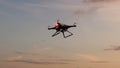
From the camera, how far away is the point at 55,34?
432 feet

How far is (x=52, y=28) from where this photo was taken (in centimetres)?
13288

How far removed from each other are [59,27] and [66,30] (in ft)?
17.8

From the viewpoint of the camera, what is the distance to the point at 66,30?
133125 mm

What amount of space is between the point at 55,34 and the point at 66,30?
7.54 metres

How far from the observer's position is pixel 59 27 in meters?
131

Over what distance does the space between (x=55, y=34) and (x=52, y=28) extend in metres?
4.41

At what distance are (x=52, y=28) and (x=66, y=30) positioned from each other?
29.5ft

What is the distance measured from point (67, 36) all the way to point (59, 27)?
7743 millimetres

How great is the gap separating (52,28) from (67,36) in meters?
10.8

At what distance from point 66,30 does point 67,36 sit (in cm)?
395
